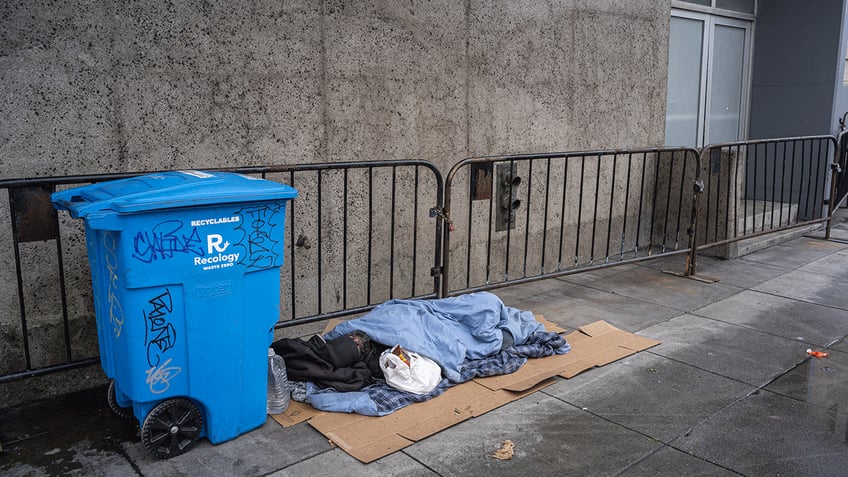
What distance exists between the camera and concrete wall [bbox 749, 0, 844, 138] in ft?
32.9

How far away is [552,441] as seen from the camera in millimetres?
3695

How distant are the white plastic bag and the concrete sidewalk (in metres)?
0.40

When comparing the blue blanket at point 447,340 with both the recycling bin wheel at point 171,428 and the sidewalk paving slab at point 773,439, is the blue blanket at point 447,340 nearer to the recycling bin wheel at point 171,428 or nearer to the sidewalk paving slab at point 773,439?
the recycling bin wheel at point 171,428

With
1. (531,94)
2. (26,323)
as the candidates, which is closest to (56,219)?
(26,323)

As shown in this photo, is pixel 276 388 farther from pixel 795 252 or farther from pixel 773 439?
pixel 795 252

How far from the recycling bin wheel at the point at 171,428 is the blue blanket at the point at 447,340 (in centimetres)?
75

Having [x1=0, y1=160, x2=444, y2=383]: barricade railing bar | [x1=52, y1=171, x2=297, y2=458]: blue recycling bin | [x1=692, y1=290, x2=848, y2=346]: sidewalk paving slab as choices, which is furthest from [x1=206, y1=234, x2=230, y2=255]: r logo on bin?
[x1=692, y1=290, x2=848, y2=346]: sidewalk paving slab

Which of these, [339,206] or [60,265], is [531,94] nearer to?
[339,206]

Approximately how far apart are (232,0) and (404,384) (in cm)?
291

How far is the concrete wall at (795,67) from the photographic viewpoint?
32.9ft

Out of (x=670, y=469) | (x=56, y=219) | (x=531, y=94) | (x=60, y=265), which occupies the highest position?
(x=531, y=94)

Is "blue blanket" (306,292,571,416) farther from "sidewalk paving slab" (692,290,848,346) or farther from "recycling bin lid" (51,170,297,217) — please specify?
"sidewalk paving slab" (692,290,848,346)

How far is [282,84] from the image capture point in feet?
16.7

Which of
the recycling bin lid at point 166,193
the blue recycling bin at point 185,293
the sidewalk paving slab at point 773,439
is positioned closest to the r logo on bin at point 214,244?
the blue recycling bin at point 185,293
